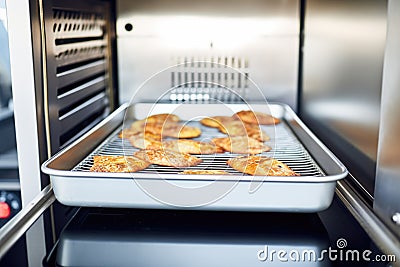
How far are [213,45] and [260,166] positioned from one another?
49 centimetres

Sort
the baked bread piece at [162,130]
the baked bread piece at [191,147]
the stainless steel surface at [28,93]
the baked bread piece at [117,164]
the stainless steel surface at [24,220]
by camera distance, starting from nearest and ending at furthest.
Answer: the stainless steel surface at [24,220]
the stainless steel surface at [28,93]
the baked bread piece at [117,164]
the baked bread piece at [191,147]
the baked bread piece at [162,130]

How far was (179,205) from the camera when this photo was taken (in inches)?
27.0

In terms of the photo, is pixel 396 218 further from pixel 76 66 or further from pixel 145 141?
pixel 76 66

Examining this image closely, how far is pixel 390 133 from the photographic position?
2.10 feet

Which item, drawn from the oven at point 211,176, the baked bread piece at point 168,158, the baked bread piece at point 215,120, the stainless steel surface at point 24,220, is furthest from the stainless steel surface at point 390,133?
the baked bread piece at point 215,120

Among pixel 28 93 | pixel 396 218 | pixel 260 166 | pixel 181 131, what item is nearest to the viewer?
pixel 396 218

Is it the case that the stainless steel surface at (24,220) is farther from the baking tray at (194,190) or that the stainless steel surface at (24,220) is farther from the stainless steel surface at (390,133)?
the stainless steel surface at (390,133)

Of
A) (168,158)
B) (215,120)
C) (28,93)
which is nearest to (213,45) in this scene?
(215,120)

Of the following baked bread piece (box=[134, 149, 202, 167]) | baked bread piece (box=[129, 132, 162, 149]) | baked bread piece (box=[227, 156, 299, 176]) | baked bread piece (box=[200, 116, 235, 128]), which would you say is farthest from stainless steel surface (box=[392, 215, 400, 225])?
baked bread piece (box=[200, 116, 235, 128])

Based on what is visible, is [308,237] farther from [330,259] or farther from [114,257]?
[114,257]

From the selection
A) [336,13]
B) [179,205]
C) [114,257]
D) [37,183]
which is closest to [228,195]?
[179,205]

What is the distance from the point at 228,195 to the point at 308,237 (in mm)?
149

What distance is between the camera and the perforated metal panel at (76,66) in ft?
2.71

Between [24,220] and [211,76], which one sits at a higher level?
[211,76]
